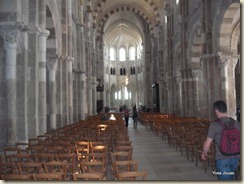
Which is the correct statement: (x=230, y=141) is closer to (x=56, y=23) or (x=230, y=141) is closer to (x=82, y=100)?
(x=56, y=23)

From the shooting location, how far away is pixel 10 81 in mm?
12242

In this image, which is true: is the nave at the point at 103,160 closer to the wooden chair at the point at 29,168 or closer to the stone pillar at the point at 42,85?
the wooden chair at the point at 29,168

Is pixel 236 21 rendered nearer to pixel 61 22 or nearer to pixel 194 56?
pixel 194 56

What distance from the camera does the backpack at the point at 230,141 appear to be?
5.37 meters

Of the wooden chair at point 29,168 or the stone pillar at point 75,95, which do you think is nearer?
the wooden chair at point 29,168

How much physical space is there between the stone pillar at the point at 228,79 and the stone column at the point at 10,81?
12.7 m

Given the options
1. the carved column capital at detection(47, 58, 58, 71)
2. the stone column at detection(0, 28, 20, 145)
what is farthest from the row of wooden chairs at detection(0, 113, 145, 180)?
the carved column capital at detection(47, 58, 58, 71)

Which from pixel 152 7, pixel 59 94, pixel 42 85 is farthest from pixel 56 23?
pixel 152 7

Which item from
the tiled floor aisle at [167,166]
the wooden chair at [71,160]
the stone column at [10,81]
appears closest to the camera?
the wooden chair at [71,160]

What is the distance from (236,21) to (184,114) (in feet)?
40.9

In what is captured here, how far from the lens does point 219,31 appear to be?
64.1 ft

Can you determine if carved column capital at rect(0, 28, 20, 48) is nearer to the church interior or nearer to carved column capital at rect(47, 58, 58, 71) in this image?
the church interior

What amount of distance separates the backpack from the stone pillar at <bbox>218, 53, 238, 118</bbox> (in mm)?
14882

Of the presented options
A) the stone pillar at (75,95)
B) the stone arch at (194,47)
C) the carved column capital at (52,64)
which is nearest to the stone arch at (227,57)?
the stone arch at (194,47)
